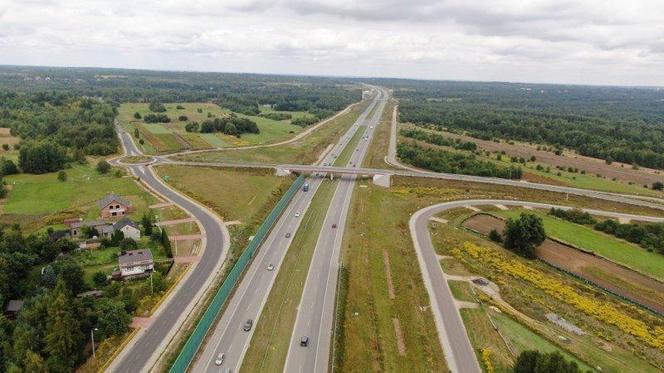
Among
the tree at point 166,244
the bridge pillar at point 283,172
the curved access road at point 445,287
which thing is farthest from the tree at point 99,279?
the bridge pillar at point 283,172

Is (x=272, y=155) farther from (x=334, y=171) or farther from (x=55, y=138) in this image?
(x=55, y=138)

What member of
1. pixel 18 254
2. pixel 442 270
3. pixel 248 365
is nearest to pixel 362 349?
pixel 248 365

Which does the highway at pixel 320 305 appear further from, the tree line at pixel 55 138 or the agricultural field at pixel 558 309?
the tree line at pixel 55 138

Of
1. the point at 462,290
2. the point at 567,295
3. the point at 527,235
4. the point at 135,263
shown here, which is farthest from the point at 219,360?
the point at 527,235

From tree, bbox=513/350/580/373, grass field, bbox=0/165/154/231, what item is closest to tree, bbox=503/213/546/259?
tree, bbox=513/350/580/373

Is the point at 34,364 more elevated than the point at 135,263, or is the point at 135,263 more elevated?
the point at 135,263

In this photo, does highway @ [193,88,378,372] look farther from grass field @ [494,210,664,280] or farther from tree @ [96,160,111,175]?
tree @ [96,160,111,175]

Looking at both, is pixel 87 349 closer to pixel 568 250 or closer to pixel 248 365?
pixel 248 365

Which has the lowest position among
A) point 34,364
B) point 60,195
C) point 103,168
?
point 60,195
